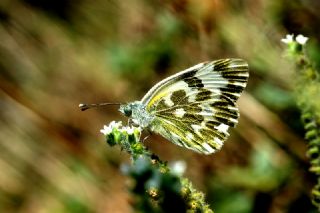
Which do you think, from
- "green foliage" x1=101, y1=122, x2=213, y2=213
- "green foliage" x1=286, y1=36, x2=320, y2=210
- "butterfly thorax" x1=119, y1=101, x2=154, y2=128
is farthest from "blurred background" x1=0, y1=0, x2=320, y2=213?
"green foliage" x1=101, y1=122, x2=213, y2=213

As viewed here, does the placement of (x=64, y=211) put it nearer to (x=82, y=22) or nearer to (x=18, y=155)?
(x=18, y=155)

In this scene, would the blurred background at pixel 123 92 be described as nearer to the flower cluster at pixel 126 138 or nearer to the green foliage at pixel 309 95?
the green foliage at pixel 309 95

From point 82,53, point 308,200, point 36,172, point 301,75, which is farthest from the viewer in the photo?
point 82,53

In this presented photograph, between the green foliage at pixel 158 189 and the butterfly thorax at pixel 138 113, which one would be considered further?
the butterfly thorax at pixel 138 113

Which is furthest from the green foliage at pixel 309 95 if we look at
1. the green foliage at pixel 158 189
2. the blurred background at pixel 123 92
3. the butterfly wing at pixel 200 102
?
the blurred background at pixel 123 92

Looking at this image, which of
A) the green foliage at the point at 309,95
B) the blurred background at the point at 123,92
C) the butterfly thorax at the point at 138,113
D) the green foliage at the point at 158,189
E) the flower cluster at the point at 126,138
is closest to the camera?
the green foliage at the point at 158,189

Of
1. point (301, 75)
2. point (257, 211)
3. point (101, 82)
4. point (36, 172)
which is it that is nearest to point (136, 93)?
point (101, 82)

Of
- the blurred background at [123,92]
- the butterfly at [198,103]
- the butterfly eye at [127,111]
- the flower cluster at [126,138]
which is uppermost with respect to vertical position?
the blurred background at [123,92]

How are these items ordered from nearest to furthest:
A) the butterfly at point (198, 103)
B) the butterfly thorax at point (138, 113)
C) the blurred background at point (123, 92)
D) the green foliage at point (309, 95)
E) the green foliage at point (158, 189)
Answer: the green foliage at point (158, 189)
the green foliage at point (309, 95)
the butterfly thorax at point (138, 113)
the butterfly at point (198, 103)
the blurred background at point (123, 92)

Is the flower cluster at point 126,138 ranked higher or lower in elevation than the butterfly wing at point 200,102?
lower
